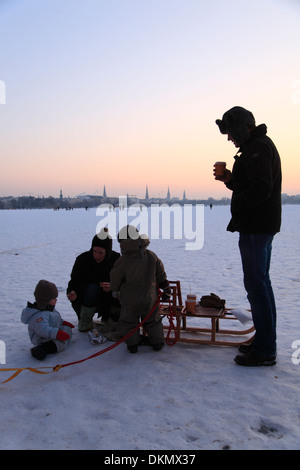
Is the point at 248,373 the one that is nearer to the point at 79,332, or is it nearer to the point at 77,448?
the point at 77,448

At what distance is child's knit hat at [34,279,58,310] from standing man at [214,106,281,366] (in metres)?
1.84

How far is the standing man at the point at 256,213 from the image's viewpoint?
2951 millimetres

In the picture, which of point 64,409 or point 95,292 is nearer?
point 64,409

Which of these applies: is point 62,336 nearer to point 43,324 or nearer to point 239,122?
point 43,324

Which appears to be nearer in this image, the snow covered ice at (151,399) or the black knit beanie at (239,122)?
the snow covered ice at (151,399)

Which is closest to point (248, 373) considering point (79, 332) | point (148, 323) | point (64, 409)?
point (148, 323)

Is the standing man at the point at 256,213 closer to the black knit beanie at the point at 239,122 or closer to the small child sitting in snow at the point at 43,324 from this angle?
the black knit beanie at the point at 239,122

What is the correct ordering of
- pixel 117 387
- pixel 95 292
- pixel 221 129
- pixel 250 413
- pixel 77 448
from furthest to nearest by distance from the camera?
pixel 95 292 < pixel 221 129 < pixel 117 387 < pixel 250 413 < pixel 77 448

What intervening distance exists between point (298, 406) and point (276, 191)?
1676 millimetres

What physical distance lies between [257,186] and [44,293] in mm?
2194

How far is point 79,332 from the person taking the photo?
4152 millimetres

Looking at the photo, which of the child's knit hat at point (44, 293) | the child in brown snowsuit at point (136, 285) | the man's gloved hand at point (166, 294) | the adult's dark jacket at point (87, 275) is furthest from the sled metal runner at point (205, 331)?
the child's knit hat at point (44, 293)

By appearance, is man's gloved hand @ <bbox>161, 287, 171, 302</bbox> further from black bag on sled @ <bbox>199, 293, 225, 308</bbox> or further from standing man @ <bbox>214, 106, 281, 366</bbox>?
standing man @ <bbox>214, 106, 281, 366</bbox>

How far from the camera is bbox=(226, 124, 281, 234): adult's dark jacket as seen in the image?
9.56 feet
